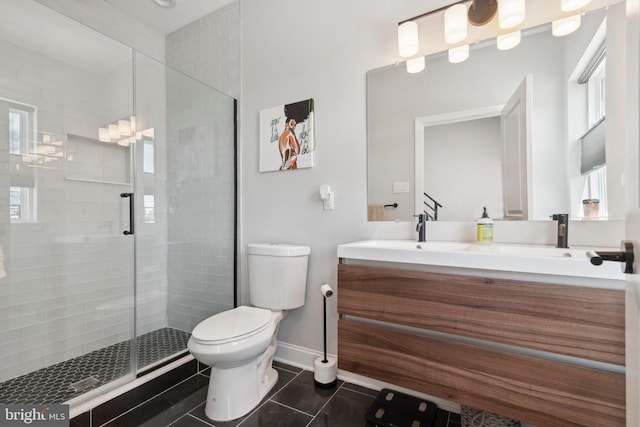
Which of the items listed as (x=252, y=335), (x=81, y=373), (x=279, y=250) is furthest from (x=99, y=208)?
(x=252, y=335)

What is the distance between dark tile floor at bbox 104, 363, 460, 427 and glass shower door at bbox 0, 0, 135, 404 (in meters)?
0.29

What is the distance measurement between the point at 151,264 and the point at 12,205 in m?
0.89

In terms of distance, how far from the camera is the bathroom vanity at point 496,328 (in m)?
0.91

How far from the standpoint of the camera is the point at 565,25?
1.29 meters

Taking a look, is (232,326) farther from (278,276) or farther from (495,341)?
(495,341)

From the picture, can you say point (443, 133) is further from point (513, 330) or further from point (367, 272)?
point (513, 330)

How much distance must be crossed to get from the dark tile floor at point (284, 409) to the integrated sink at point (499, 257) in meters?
0.79

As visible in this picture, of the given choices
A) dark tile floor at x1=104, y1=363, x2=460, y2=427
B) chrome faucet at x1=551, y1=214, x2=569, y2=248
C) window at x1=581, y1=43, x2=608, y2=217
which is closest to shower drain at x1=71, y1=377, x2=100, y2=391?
dark tile floor at x1=104, y1=363, x2=460, y2=427

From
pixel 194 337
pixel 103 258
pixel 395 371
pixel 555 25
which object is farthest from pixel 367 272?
pixel 103 258

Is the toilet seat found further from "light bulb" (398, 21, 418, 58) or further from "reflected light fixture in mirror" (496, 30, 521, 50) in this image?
"reflected light fixture in mirror" (496, 30, 521, 50)

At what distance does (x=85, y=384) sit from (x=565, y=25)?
2.89m

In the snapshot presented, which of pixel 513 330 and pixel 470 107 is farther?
pixel 470 107

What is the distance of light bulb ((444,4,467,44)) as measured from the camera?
1432mm

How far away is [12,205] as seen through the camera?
62.3 inches
